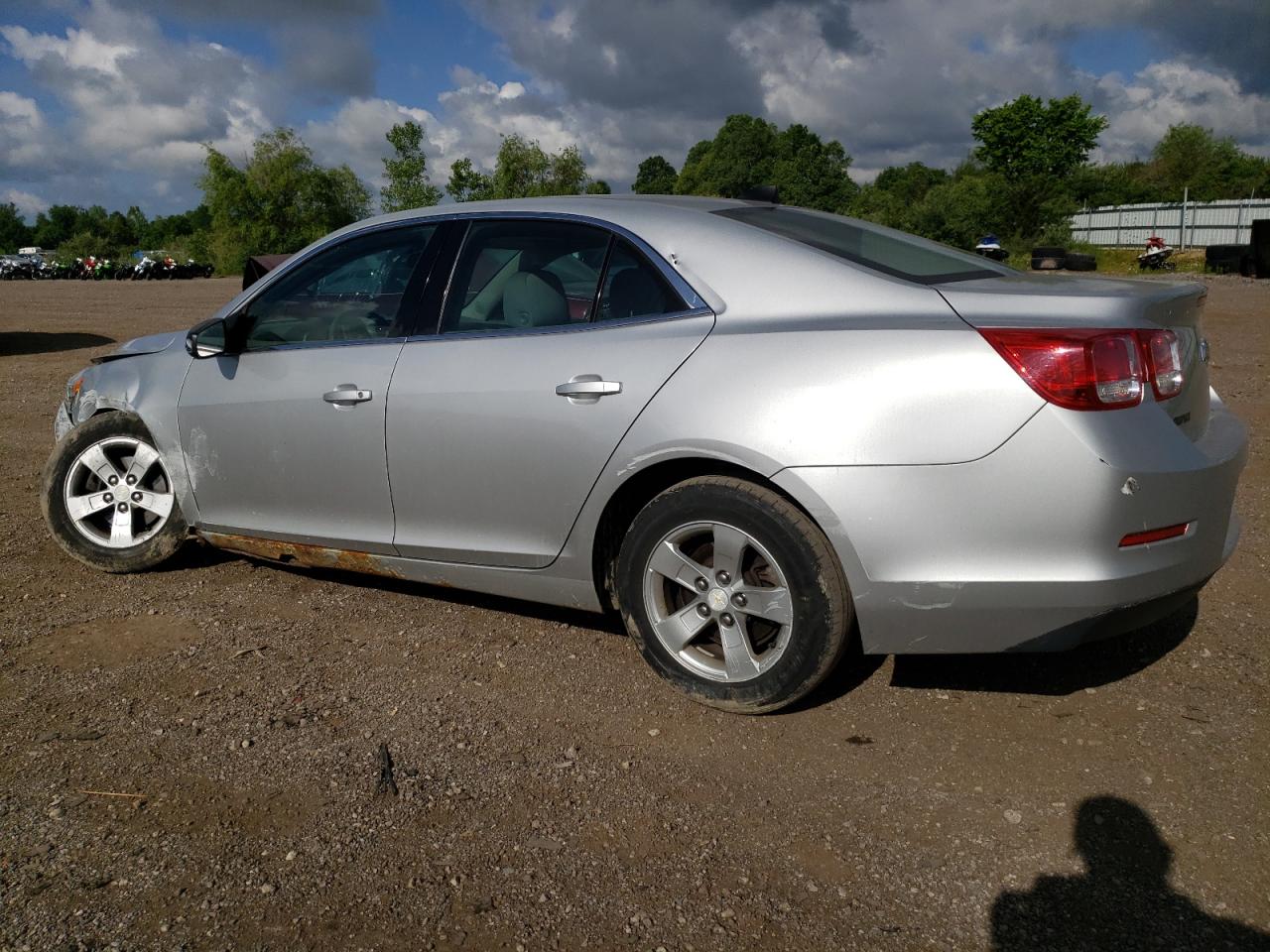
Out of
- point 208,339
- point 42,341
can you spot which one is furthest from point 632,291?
point 42,341

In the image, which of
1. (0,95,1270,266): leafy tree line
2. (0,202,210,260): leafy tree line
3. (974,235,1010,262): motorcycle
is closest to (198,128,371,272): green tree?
(0,95,1270,266): leafy tree line

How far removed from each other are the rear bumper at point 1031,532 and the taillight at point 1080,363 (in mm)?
49

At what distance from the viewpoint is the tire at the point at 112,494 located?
15.4 ft

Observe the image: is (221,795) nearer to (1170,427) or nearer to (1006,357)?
(1006,357)

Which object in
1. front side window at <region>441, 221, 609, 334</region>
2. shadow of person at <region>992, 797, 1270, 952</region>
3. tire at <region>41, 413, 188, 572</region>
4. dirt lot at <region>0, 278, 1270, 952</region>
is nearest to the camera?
shadow of person at <region>992, 797, 1270, 952</region>

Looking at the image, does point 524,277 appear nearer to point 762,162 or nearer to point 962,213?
point 962,213

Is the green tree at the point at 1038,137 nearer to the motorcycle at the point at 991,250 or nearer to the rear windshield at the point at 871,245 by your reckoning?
the motorcycle at the point at 991,250

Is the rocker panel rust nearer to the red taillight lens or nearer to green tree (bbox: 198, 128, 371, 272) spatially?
the red taillight lens

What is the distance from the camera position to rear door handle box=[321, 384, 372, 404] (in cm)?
389

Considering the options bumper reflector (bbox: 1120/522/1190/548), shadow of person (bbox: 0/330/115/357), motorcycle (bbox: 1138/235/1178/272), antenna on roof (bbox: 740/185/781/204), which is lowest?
bumper reflector (bbox: 1120/522/1190/548)

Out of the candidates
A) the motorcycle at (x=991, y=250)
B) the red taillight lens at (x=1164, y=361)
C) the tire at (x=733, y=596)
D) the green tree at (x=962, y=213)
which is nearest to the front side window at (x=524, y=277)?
Answer: the tire at (x=733, y=596)

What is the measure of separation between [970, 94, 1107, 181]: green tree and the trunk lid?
57.6 m

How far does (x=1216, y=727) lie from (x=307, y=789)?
2681 mm

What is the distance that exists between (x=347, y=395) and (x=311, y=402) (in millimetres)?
216
